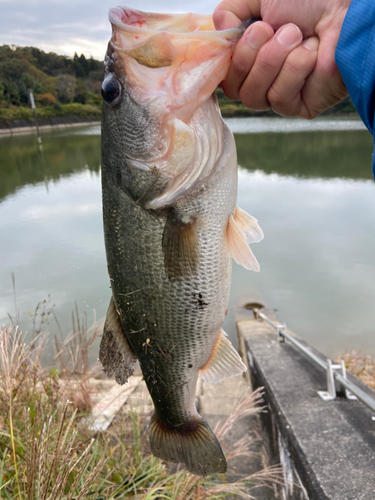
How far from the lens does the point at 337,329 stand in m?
5.59

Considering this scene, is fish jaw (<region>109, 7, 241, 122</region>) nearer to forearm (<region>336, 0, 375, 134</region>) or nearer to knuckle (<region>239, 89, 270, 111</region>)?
knuckle (<region>239, 89, 270, 111</region>)

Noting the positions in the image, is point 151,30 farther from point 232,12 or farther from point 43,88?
point 43,88

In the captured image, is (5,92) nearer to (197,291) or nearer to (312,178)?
(312,178)

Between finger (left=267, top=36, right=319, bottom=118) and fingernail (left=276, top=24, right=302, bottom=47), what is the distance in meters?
0.03

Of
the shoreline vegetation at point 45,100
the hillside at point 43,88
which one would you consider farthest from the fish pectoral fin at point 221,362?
the hillside at point 43,88

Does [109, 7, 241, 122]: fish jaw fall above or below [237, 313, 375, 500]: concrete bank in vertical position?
above

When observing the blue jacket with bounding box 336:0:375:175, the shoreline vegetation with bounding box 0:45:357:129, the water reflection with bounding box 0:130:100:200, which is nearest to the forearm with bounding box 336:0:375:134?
the blue jacket with bounding box 336:0:375:175

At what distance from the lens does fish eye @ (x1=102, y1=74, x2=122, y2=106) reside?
4.33 ft

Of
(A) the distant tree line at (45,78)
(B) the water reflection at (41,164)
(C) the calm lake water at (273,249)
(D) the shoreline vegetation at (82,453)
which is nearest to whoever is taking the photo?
(D) the shoreline vegetation at (82,453)

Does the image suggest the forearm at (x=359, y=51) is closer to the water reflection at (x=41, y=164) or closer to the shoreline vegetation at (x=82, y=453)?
the shoreline vegetation at (x=82, y=453)

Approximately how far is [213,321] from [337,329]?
4795 mm

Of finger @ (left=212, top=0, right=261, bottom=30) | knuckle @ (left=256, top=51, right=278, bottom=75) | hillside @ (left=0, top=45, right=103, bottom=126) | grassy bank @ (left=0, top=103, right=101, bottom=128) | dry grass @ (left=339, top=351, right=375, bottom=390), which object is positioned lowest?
dry grass @ (left=339, top=351, right=375, bottom=390)

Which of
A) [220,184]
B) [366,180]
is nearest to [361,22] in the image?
[220,184]

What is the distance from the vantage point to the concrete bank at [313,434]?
1.84m
